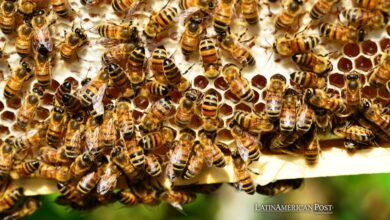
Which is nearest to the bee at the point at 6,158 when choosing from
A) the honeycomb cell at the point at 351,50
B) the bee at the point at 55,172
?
the bee at the point at 55,172

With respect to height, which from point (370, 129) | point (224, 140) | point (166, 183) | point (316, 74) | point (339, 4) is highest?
point (339, 4)

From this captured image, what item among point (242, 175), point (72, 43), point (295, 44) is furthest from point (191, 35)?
point (242, 175)

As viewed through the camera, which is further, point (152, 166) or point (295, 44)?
point (152, 166)

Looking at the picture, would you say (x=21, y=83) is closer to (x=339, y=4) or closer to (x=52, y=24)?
(x=52, y=24)

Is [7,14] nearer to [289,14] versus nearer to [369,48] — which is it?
[289,14]

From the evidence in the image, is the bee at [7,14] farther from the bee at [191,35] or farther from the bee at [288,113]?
the bee at [288,113]

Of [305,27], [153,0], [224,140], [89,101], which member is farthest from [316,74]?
[89,101]
